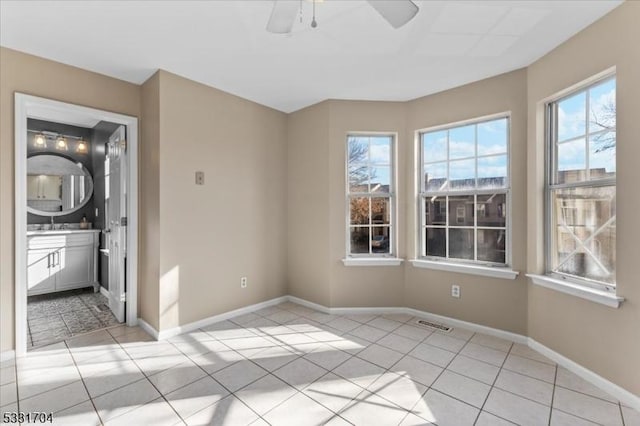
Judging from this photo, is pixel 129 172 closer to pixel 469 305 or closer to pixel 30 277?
pixel 30 277

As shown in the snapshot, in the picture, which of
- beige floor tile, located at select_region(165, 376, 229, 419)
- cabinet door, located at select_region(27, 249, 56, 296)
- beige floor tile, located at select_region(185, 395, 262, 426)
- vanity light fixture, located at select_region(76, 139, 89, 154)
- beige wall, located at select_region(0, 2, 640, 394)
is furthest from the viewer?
vanity light fixture, located at select_region(76, 139, 89, 154)

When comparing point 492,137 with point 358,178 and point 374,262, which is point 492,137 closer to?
point 358,178

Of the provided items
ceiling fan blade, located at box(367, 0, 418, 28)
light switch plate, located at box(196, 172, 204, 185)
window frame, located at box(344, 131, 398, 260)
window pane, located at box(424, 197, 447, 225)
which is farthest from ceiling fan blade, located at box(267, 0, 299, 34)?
window pane, located at box(424, 197, 447, 225)

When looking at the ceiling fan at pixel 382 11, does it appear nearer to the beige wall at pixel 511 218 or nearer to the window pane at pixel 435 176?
the beige wall at pixel 511 218

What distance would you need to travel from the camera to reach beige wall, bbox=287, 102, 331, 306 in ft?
12.3

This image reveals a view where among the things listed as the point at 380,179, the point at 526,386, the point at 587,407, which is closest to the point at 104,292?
the point at 380,179

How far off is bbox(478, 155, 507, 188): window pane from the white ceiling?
0.84 m

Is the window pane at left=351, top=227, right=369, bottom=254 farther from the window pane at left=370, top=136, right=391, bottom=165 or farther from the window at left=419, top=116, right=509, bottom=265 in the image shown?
the window pane at left=370, top=136, right=391, bottom=165

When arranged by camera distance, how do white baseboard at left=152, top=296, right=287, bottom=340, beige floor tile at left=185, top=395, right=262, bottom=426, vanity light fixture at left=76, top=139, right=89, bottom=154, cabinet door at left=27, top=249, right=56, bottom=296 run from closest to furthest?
beige floor tile at left=185, top=395, right=262, bottom=426 < white baseboard at left=152, top=296, right=287, bottom=340 < cabinet door at left=27, top=249, right=56, bottom=296 < vanity light fixture at left=76, top=139, right=89, bottom=154

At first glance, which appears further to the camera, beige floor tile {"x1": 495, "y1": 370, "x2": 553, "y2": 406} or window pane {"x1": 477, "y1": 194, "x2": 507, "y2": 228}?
window pane {"x1": 477, "y1": 194, "x2": 507, "y2": 228}

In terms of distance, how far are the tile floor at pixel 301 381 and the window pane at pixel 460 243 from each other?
31.5 inches

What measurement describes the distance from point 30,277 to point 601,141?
20.7 ft

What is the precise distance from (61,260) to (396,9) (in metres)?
5.14

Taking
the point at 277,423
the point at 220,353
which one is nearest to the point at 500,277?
the point at 277,423
